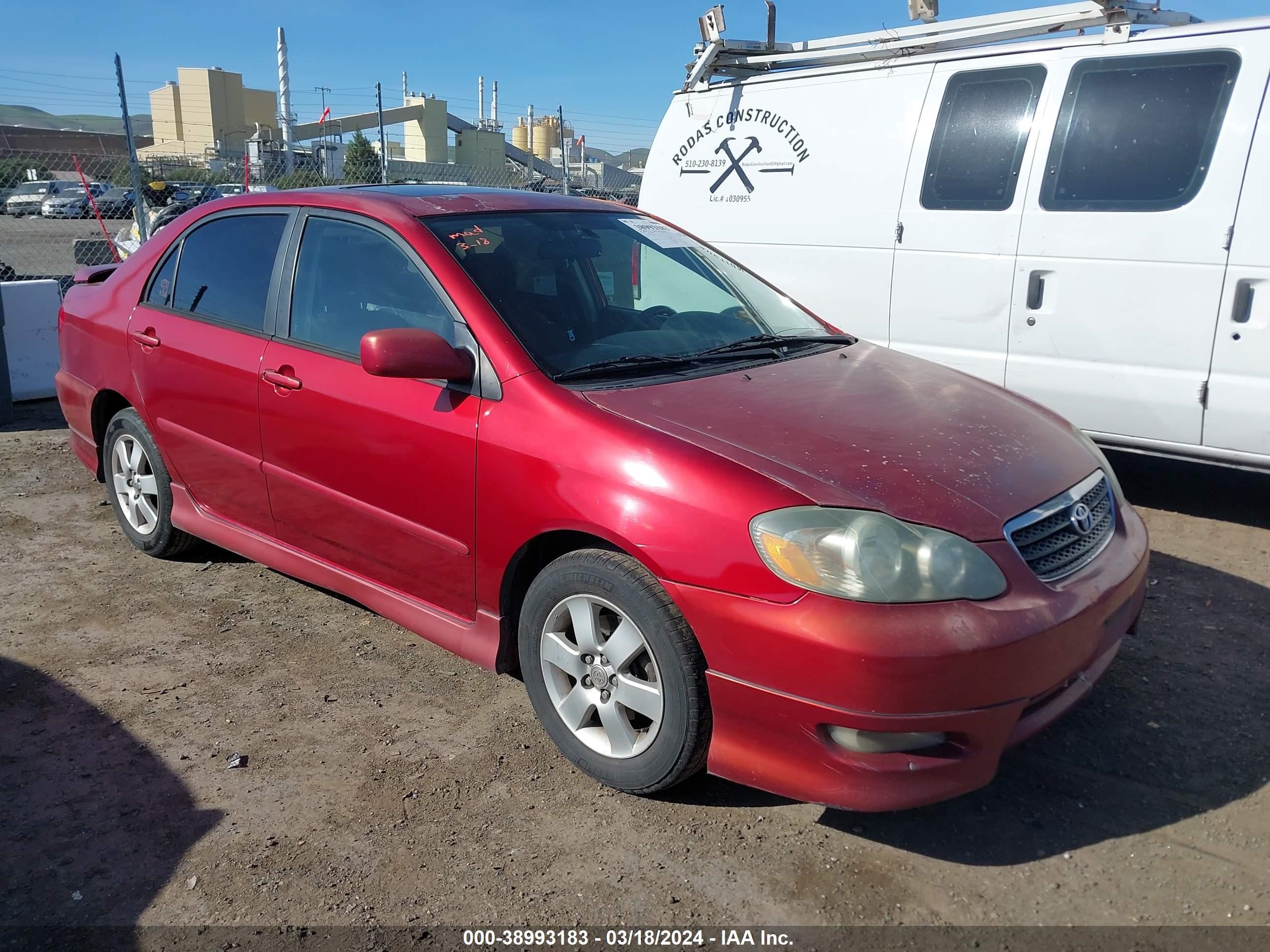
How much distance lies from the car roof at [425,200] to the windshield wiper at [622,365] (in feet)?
2.85

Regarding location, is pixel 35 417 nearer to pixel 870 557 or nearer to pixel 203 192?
pixel 870 557

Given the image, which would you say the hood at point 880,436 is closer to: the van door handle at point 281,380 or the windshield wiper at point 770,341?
the windshield wiper at point 770,341

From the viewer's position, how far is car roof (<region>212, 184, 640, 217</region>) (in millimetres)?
3666

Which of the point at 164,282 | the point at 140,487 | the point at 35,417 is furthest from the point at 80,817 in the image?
the point at 35,417

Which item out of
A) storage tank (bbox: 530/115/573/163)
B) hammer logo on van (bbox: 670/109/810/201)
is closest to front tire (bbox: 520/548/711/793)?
hammer logo on van (bbox: 670/109/810/201)

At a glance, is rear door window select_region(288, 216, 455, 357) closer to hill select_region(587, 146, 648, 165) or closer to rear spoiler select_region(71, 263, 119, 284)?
rear spoiler select_region(71, 263, 119, 284)

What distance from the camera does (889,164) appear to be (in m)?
5.78

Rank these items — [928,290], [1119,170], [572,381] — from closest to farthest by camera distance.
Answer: [572,381] → [1119,170] → [928,290]

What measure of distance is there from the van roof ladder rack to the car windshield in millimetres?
2559

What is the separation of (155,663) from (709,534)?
7.62 feet

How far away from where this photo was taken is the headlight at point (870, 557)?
2.46 m

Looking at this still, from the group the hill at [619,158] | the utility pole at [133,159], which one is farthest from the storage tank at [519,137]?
the utility pole at [133,159]

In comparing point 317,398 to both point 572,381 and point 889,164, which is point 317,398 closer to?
point 572,381

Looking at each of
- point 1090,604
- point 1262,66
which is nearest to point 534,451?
point 1090,604
